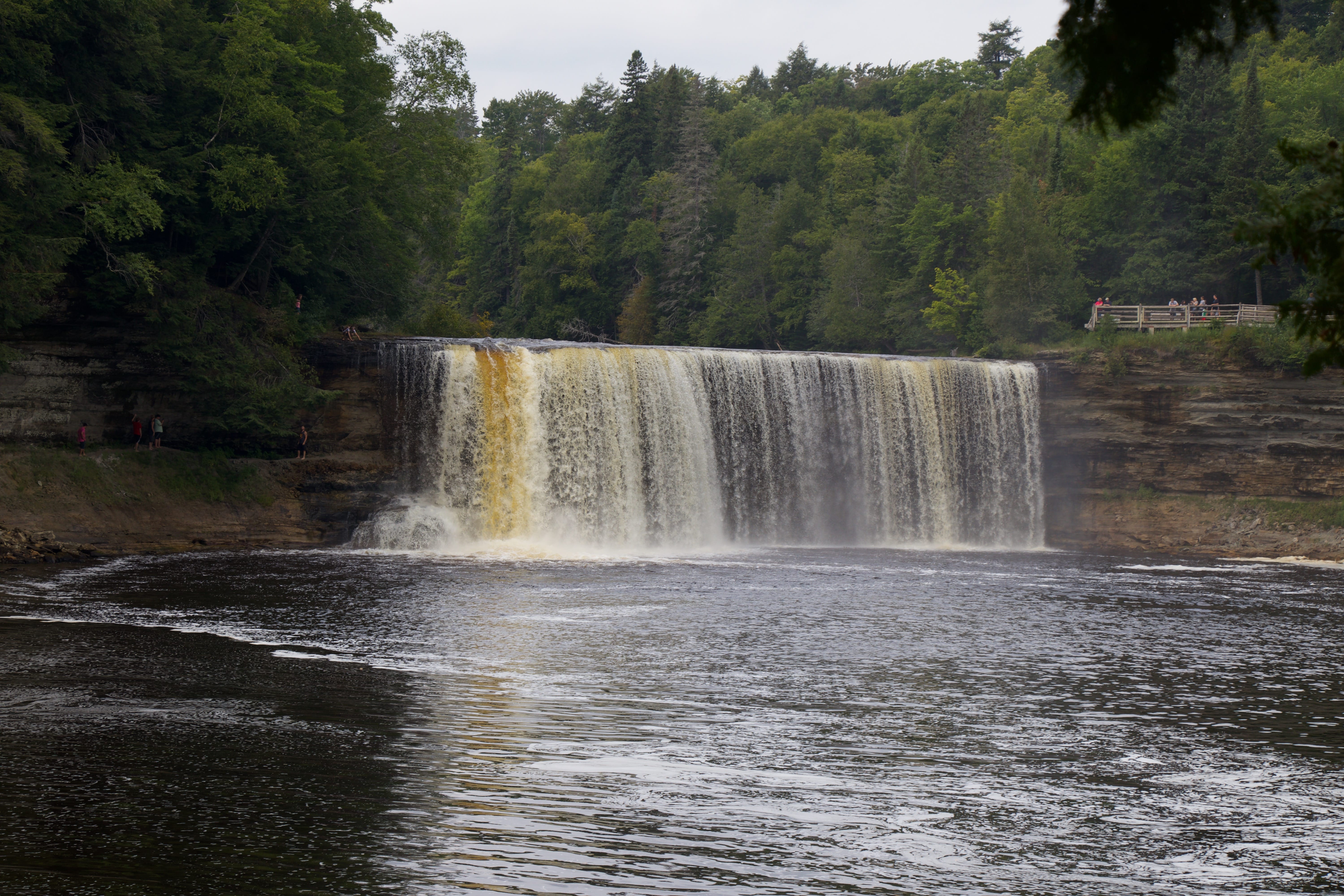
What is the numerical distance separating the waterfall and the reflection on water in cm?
1243

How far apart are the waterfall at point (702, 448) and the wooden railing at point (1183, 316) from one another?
22.6ft

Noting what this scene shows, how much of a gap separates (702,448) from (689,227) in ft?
164

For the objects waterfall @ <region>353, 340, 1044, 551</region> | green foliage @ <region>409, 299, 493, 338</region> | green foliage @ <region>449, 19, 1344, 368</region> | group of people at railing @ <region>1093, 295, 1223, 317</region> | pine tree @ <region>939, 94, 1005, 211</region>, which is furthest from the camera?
pine tree @ <region>939, 94, 1005, 211</region>

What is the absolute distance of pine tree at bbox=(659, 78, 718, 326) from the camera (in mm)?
87812

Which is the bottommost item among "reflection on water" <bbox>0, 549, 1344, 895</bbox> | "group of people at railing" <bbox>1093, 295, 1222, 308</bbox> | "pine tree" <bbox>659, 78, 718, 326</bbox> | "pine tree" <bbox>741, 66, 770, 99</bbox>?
"reflection on water" <bbox>0, 549, 1344, 895</bbox>

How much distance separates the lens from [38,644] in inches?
717

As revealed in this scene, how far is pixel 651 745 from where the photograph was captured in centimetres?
1316

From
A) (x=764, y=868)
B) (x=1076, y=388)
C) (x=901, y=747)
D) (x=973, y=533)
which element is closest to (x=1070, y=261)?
(x=1076, y=388)

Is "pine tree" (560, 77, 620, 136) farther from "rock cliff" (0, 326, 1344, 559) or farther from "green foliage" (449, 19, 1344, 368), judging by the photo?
"rock cliff" (0, 326, 1344, 559)

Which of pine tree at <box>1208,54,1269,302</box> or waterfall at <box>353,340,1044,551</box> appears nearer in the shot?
waterfall at <box>353,340,1044,551</box>

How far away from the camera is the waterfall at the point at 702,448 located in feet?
126

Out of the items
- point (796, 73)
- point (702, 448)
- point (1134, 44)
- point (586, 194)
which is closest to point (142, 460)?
point (702, 448)

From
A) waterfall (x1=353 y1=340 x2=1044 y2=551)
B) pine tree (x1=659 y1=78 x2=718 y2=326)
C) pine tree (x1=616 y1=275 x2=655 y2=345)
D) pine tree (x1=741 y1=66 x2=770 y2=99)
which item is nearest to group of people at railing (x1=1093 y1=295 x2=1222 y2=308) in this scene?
waterfall (x1=353 y1=340 x2=1044 y2=551)

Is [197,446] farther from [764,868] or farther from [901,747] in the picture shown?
[764,868]
